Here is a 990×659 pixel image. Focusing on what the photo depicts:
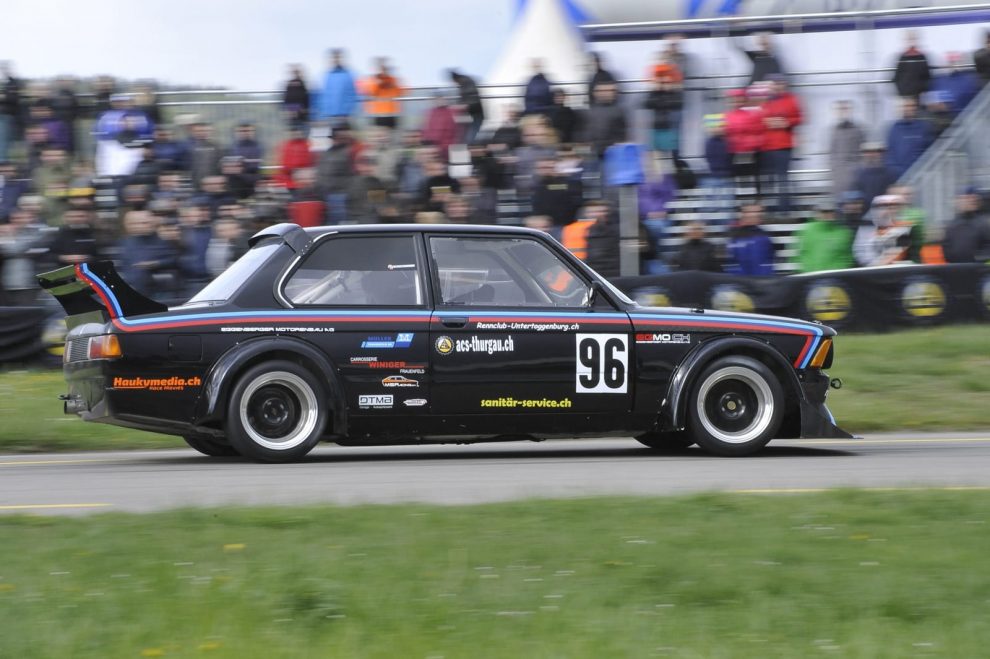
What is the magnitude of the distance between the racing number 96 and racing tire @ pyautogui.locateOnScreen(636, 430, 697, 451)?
3.29 feet

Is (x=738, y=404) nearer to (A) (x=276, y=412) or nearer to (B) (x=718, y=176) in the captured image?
(A) (x=276, y=412)

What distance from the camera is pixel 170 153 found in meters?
15.8

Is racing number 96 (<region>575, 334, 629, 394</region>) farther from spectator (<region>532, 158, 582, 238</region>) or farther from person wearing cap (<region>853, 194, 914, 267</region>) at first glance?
person wearing cap (<region>853, 194, 914, 267</region>)

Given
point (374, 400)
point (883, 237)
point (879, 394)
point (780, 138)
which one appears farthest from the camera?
point (780, 138)

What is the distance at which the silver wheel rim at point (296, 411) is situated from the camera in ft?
29.5

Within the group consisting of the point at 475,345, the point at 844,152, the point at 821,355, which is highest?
the point at 844,152

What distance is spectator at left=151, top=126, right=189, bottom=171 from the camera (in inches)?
616

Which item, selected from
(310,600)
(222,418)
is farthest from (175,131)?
(310,600)

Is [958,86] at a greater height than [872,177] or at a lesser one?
greater

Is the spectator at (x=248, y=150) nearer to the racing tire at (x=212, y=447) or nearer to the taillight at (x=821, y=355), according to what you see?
the racing tire at (x=212, y=447)

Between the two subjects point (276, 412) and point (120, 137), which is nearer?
point (276, 412)

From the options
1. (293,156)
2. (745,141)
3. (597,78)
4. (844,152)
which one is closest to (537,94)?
(597,78)

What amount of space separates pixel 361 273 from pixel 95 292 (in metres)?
1.75

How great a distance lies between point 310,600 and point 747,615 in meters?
1.54
